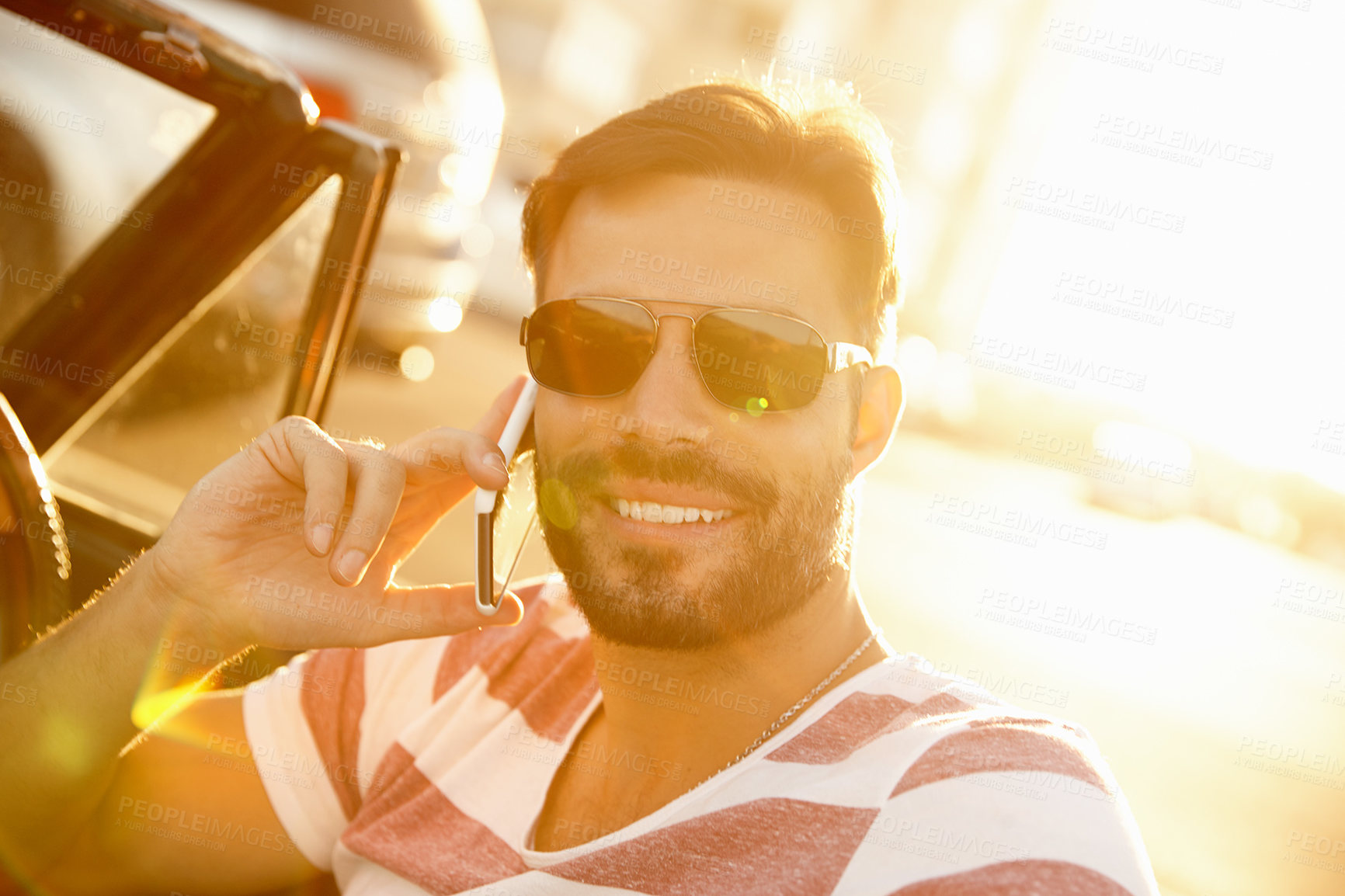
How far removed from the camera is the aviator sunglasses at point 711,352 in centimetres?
187

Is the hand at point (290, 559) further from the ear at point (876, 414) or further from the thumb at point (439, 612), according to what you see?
the ear at point (876, 414)

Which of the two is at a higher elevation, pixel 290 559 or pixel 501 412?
pixel 501 412

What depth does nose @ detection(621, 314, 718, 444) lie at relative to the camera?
1.90 m

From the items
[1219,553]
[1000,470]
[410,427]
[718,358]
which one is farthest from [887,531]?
[1219,553]

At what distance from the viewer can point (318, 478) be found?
1746 millimetres

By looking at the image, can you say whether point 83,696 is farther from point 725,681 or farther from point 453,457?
point 725,681

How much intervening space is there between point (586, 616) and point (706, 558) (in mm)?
269

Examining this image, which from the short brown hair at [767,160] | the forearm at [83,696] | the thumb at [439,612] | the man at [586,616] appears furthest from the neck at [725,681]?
the forearm at [83,696]

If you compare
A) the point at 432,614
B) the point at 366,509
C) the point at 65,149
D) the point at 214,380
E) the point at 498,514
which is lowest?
the point at 214,380

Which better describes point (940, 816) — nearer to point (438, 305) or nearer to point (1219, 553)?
point (438, 305)

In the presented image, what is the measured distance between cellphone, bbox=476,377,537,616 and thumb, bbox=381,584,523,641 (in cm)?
2

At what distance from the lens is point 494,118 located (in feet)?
25.9

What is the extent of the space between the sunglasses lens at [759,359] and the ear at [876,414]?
0.65 feet

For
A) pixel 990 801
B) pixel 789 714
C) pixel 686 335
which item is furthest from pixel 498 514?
pixel 990 801
